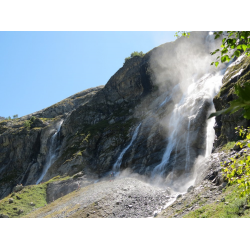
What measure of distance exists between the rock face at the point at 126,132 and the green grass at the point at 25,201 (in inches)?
79.8

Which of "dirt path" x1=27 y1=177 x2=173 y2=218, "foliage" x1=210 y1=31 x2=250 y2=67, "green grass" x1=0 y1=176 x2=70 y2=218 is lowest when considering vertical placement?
"green grass" x1=0 y1=176 x2=70 y2=218

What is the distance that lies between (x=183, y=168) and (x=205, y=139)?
18.8 feet

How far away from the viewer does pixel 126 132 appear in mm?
55094

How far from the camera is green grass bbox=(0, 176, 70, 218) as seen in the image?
116ft

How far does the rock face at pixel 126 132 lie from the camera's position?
116ft

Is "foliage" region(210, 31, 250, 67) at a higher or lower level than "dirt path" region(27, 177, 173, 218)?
higher

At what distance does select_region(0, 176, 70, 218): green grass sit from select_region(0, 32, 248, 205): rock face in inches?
79.8

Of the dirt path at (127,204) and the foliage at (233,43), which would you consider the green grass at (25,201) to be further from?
the foliage at (233,43)

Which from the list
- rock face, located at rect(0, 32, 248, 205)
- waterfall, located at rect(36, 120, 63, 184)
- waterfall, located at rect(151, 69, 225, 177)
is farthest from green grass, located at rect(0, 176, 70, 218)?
waterfall, located at rect(151, 69, 225, 177)

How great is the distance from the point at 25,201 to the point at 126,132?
2760 centimetres

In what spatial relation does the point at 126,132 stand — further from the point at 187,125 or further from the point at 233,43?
the point at 233,43

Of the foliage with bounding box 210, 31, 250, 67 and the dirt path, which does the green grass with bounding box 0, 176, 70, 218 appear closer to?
the dirt path
